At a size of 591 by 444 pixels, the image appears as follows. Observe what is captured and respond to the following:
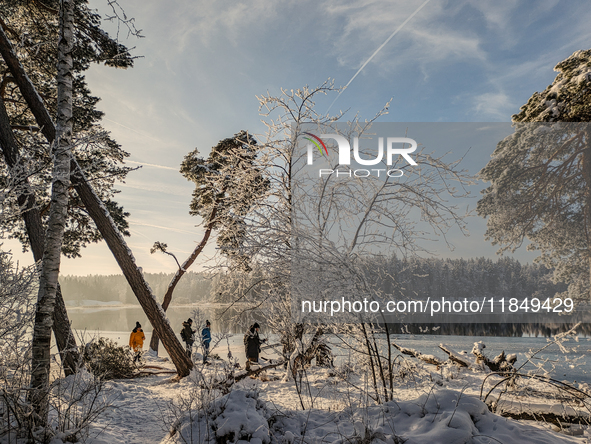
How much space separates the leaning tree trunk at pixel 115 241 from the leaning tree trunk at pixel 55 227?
2.70 m

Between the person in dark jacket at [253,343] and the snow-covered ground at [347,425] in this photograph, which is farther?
the person in dark jacket at [253,343]

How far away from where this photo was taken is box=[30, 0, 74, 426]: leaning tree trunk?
3924mm

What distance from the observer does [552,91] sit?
11.0m

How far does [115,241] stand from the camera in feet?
24.1

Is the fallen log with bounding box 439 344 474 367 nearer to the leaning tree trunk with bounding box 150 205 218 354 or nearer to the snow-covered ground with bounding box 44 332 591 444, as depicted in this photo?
the snow-covered ground with bounding box 44 332 591 444

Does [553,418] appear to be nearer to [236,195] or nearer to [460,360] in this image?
[460,360]

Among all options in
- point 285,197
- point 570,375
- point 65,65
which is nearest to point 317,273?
point 285,197

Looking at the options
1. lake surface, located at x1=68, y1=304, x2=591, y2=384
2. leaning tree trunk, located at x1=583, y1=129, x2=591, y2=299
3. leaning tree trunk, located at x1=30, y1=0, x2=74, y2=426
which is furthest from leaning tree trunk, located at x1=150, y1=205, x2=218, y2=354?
leaning tree trunk, located at x1=583, y1=129, x2=591, y2=299

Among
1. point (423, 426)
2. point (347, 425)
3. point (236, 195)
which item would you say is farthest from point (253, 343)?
point (423, 426)

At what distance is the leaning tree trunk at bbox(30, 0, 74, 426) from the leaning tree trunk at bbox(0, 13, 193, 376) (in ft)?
8.85

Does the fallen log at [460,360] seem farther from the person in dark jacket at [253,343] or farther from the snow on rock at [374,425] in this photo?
the snow on rock at [374,425]

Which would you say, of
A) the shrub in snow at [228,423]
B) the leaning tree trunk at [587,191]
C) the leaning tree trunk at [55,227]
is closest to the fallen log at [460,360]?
the shrub in snow at [228,423]

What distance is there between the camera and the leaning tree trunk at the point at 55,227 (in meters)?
3.92

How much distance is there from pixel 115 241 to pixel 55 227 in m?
3.23
